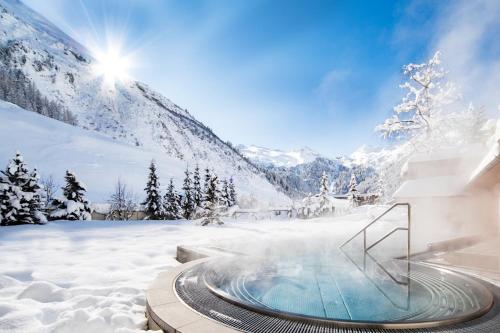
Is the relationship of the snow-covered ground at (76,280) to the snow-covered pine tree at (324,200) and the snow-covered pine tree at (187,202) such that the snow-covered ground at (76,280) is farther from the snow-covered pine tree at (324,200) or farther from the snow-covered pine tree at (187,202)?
the snow-covered pine tree at (324,200)

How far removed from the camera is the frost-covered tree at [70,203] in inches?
575

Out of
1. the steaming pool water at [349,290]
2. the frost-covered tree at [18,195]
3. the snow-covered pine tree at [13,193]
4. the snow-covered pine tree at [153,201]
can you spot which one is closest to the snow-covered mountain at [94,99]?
the snow-covered pine tree at [153,201]

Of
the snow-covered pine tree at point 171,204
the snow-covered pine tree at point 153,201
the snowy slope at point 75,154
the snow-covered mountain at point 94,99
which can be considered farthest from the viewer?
the snow-covered mountain at point 94,99

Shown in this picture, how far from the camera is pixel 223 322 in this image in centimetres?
261

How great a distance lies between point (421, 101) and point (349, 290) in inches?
811

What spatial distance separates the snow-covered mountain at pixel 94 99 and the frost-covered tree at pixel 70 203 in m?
57.1

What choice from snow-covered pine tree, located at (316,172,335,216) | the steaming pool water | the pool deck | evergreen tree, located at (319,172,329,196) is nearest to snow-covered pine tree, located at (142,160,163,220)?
snow-covered pine tree, located at (316,172,335,216)

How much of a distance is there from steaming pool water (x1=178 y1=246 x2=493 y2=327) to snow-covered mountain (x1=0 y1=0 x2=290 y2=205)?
6922 cm

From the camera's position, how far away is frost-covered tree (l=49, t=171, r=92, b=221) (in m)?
14.6

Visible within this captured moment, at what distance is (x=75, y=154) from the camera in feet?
130

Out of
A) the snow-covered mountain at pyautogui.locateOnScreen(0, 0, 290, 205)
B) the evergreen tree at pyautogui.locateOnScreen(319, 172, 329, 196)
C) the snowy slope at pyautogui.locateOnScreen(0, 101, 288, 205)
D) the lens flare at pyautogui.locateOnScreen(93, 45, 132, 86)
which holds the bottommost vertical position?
the evergreen tree at pyautogui.locateOnScreen(319, 172, 329, 196)

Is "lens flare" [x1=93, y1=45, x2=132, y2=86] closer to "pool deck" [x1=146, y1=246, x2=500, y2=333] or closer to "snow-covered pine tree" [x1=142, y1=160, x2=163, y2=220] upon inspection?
"snow-covered pine tree" [x1=142, y1=160, x2=163, y2=220]

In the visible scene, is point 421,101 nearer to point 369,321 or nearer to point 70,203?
point 369,321

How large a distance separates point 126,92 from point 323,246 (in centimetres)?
11737
